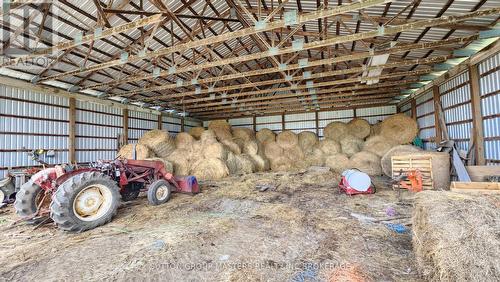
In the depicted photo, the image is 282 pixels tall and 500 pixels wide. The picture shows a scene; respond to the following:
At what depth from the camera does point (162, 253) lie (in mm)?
3299

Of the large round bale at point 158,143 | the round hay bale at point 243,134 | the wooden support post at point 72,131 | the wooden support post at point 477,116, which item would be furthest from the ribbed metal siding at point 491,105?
the wooden support post at point 72,131

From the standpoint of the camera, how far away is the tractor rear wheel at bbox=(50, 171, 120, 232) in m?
4.01

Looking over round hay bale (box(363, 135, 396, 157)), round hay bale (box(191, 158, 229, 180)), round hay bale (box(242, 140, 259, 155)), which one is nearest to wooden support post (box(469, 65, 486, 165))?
round hay bale (box(363, 135, 396, 157))

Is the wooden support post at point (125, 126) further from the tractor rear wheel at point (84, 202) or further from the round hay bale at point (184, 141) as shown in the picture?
the tractor rear wheel at point (84, 202)

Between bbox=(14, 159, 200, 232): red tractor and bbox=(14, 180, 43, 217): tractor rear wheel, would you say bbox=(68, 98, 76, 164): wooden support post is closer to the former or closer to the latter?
bbox=(14, 159, 200, 232): red tractor

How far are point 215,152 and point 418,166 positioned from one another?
7.79 m

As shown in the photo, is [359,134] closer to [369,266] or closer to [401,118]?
[401,118]

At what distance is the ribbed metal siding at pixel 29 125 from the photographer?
8312 millimetres

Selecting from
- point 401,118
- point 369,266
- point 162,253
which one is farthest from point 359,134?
point 162,253

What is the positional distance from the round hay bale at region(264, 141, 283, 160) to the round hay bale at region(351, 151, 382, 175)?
4.36m

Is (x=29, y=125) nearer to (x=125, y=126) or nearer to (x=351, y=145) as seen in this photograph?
(x=125, y=126)

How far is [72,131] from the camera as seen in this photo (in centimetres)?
1034

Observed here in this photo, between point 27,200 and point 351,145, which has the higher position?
point 351,145

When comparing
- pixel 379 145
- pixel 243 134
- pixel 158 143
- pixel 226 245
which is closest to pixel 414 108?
pixel 379 145
